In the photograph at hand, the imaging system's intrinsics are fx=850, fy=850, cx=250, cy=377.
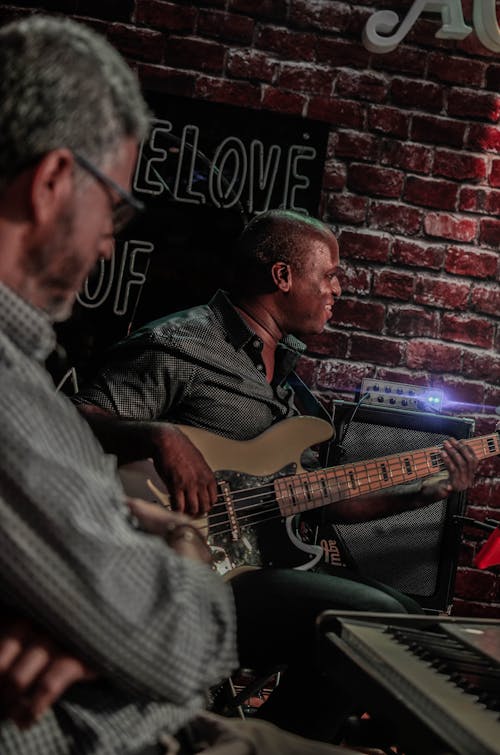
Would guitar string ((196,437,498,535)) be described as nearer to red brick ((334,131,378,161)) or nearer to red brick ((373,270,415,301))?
red brick ((373,270,415,301))

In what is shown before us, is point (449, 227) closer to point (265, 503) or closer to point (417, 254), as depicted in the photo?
point (417, 254)

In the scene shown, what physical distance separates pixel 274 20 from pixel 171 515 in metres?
2.70

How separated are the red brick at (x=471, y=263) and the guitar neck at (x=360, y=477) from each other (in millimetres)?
707

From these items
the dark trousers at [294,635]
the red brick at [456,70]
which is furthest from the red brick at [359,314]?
the dark trousers at [294,635]

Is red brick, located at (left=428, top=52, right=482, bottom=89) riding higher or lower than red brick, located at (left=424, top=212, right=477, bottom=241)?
higher

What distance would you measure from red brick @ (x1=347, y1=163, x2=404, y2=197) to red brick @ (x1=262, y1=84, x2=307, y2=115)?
0.31m

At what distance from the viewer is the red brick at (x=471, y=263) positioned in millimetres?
3408

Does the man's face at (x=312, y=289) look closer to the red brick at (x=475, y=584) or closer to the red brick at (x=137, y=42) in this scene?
the red brick at (x=137, y=42)

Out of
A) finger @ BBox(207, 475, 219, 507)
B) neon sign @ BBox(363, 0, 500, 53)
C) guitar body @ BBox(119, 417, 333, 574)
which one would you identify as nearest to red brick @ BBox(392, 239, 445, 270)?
neon sign @ BBox(363, 0, 500, 53)

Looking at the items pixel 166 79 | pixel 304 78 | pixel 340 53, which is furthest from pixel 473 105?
pixel 166 79

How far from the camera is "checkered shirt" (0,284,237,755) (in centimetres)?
82

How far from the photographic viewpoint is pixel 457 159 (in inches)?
134

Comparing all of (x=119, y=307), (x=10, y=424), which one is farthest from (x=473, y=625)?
(x=119, y=307)

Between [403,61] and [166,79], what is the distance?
3.08 ft
